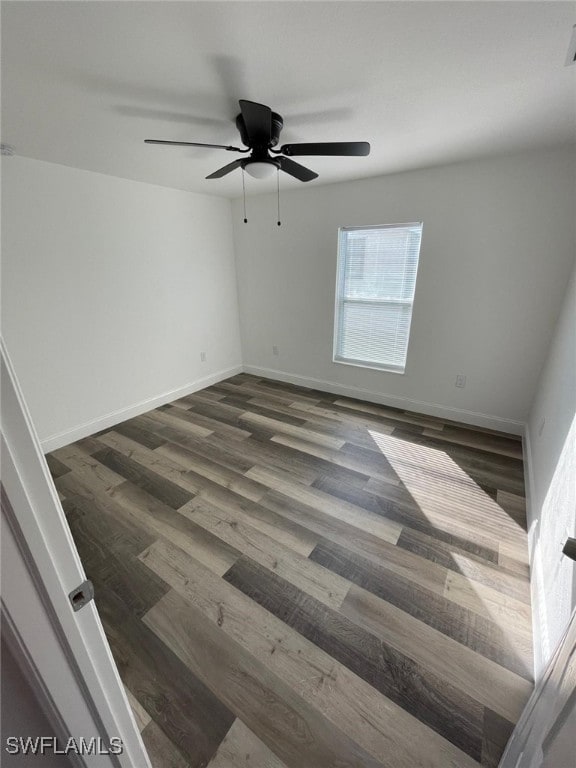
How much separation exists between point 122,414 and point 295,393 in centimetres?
201

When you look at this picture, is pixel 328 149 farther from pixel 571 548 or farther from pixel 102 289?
pixel 102 289

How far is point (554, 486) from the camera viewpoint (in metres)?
1.64

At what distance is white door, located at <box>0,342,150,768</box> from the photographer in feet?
1.57

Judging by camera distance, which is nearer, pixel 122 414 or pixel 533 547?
pixel 533 547

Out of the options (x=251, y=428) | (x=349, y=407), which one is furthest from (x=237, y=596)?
(x=349, y=407)

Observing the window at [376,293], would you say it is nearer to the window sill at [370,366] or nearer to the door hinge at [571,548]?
the window sill at [370,366]

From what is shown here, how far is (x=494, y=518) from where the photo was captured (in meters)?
2.03

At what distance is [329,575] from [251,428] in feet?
A: 5.55

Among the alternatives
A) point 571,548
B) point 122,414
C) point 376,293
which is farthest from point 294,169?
point 122,414

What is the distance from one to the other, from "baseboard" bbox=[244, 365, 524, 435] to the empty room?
0.03 meters

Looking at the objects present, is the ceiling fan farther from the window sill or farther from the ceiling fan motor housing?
the window sill

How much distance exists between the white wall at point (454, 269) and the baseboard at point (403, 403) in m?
0.02

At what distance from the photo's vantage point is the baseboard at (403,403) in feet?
9.77

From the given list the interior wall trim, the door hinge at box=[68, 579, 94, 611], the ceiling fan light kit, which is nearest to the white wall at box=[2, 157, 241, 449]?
the ceiling fan light kit
